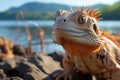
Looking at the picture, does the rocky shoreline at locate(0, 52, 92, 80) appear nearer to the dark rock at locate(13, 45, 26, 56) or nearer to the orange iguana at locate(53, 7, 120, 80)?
the orange iguana at locate(53, 7, 120, 80)

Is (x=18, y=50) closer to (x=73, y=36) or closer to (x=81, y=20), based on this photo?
(x=81, y=20)

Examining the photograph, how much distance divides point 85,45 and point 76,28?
0.24 m

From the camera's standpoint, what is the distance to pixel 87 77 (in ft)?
18.7

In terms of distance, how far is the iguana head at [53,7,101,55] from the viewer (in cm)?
419

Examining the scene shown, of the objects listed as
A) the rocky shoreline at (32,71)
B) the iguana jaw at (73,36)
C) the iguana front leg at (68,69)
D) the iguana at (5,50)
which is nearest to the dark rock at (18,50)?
the iguana at (5,50)

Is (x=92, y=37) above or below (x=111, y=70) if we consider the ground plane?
above

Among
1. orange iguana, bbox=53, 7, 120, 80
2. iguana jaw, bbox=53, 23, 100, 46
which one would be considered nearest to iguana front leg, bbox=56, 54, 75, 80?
orange iguana, bbox=53, 7, 120, 80

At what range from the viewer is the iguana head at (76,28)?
13.8ft

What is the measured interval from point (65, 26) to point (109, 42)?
1.42 m

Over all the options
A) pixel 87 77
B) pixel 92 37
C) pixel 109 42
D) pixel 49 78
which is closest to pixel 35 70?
pixel 49 78

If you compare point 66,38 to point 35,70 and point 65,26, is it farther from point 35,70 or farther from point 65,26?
Answer: point 35,70

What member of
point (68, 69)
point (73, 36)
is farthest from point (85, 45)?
point (68, 69)

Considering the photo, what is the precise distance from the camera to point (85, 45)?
4402 millimetres

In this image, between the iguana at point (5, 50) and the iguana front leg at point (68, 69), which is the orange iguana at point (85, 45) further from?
the iguana at point (5, 50)
